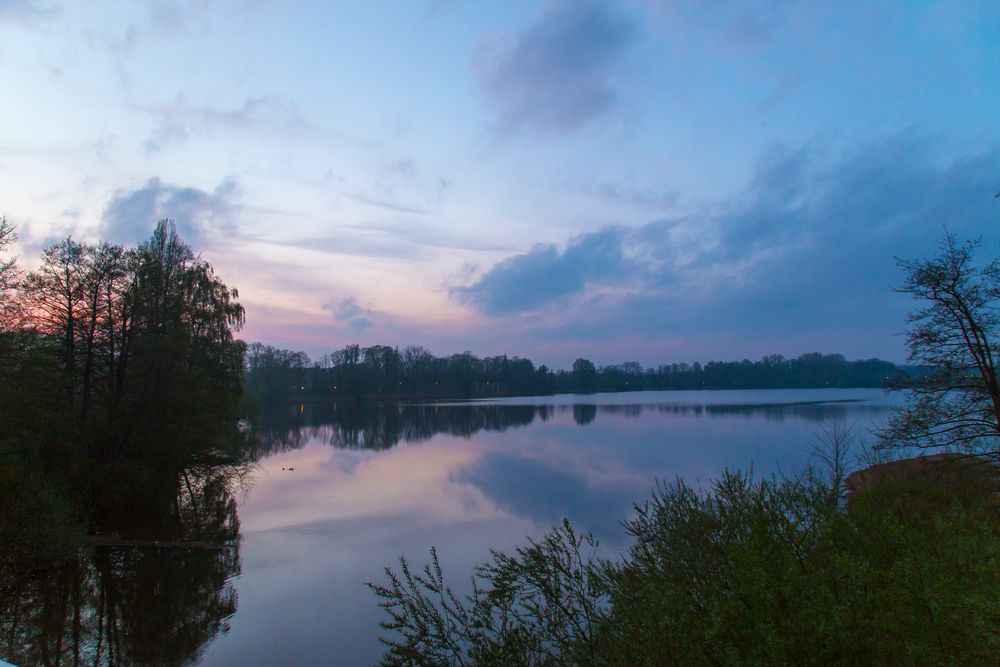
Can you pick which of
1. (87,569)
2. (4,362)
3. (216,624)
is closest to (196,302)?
(4,362)

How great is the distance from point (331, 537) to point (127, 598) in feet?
17.4

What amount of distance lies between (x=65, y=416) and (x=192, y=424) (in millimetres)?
3594

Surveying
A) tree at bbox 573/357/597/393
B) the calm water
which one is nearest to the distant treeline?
tree at bbox 573/357/597/393

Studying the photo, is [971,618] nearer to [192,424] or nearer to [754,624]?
[754,624]

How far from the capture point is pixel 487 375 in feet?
439

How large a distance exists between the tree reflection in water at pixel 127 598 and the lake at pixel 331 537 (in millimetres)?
47

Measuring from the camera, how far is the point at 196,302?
24.5 m

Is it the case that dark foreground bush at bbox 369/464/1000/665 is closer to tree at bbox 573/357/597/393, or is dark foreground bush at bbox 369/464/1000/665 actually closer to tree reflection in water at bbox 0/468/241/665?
tree reflection in water at bbox 0/468/241/665

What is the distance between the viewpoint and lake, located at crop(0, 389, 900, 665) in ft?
33.7

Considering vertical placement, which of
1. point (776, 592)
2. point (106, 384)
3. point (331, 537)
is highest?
point (106, 384)

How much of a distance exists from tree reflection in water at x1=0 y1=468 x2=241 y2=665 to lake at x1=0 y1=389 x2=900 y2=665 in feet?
0.15

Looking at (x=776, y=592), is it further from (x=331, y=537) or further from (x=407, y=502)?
(x=407, y=502)

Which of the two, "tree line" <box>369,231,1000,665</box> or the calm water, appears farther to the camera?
the calm water

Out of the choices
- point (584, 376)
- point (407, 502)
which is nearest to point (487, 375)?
point (584, 376)
